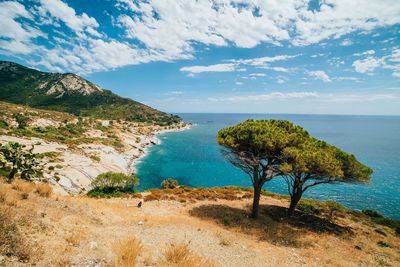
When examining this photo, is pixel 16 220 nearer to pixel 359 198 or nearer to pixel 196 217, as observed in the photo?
pixel 196 217

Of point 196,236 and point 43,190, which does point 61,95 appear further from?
point 196,236

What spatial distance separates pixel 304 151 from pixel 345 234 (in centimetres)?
788

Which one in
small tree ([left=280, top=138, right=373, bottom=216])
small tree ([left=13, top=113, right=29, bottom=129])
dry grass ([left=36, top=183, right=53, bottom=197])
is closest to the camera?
dry grass ([left=36, top=183, right=53, bottom=197])

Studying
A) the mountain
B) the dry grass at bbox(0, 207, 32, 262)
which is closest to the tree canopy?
the dry grass at bbox(0, 207, 32, 262)

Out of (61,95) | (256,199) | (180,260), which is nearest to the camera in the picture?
(180,260)

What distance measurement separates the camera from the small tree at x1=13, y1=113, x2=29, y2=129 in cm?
4303

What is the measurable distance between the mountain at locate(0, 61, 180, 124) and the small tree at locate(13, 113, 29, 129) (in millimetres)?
61828

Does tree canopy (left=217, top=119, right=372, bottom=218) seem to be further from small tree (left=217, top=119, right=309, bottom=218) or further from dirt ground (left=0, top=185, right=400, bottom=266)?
dirt ground (left=0, top=185, right=400, bottom=266)

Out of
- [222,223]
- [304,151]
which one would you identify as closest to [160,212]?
[222,223]

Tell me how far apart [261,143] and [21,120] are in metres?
65.4

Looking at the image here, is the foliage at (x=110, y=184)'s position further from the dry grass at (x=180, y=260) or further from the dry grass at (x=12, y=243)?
the dry grass at (x=180, y=260)

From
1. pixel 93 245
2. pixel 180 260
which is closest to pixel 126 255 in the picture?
pixel 180 260

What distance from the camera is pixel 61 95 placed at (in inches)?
5197

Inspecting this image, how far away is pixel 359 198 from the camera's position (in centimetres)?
3256
